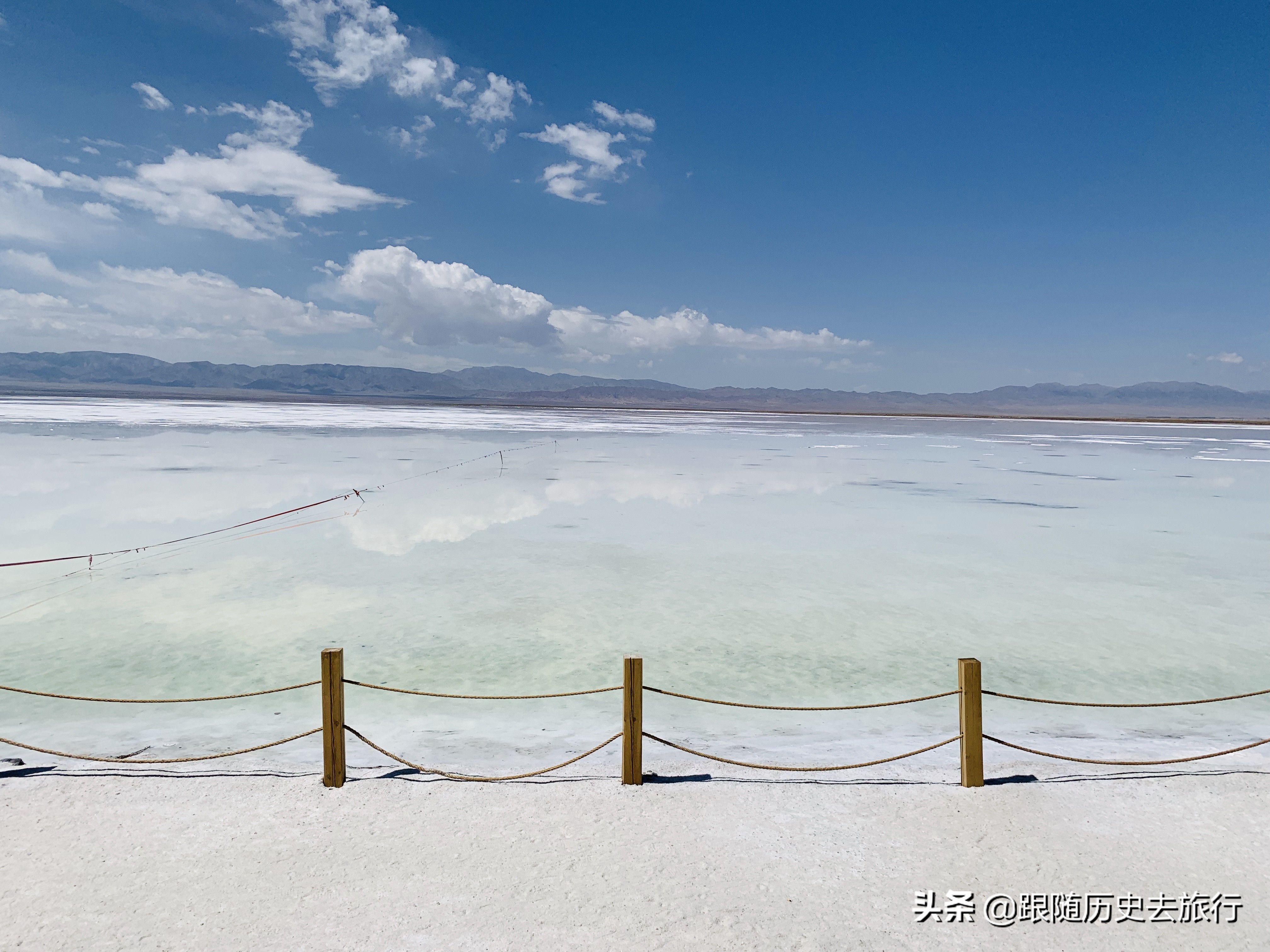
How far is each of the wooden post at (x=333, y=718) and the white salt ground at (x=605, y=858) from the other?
4.6 inches

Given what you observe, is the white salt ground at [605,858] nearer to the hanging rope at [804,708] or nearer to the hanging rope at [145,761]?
the hanging rope at [145,761]

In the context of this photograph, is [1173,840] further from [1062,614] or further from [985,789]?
[1062,614]

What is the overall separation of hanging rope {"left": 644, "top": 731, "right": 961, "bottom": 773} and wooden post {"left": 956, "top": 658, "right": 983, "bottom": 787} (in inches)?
3.2

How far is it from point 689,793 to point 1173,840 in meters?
2.58

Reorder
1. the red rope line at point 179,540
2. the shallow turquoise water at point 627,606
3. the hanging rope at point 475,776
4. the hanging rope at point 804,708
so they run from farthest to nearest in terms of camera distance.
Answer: the red rope line at point 179,540, the shallow turquoise water at point 627,606, the hanging rope at point 475,776, the hanging rope at point 804,708

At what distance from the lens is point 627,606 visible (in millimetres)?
9109

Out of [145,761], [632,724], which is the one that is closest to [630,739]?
[632,724]

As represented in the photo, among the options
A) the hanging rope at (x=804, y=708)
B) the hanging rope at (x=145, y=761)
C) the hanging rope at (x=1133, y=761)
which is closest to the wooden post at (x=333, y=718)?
the hanging rope at (x=145, y=761)

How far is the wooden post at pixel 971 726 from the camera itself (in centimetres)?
473

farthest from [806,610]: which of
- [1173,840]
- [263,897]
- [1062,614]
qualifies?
[263,897]

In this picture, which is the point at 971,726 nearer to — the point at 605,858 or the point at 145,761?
the point at 605,858

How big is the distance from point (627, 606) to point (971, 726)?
15.7 feet

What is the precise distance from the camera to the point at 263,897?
12.2 ft

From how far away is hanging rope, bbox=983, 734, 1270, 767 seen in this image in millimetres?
4887
